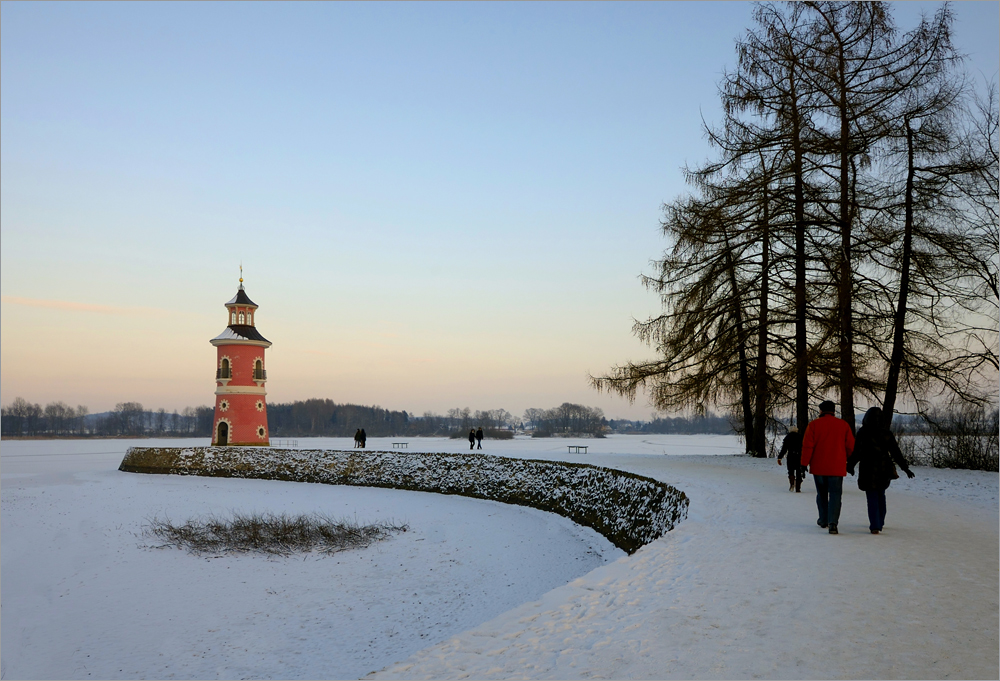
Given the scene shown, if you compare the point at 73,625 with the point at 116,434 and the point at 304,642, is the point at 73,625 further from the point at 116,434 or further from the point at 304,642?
the point at 116,434

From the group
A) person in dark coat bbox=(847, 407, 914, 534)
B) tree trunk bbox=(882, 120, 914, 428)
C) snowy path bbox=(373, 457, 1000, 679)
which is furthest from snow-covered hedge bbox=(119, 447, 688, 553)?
tree trunk bbox=(882, 120, 914, 428)

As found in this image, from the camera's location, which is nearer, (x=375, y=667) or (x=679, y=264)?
(x=375, y=667)

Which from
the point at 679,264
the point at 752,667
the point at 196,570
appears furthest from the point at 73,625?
the point at 679,264

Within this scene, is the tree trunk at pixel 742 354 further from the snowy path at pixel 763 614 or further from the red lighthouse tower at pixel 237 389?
the red lighthouse tower at pixel 237 389

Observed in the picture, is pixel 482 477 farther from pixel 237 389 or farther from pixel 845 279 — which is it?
pixel 237 389

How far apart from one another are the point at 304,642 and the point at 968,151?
2033cm

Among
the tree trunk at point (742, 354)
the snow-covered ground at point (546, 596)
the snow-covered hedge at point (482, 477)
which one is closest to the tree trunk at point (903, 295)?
the snow-covered ground at point (546, 596)

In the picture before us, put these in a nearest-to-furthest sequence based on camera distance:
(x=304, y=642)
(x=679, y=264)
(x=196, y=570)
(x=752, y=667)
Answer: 1. (x=752, y=667)
2. (x=304, y=642)
3. (x=196, y=570)
4. (x=679, y=264)

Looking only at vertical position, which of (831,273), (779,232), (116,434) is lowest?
(116,434)

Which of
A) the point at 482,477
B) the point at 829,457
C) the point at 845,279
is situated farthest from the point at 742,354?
the point at 829,457

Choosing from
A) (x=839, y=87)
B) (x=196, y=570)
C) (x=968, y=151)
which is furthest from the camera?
(x=839, y=87)

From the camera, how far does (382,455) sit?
3188 cm

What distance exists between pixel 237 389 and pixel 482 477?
19.6 metres

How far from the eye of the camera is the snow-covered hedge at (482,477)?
14.8 meters
